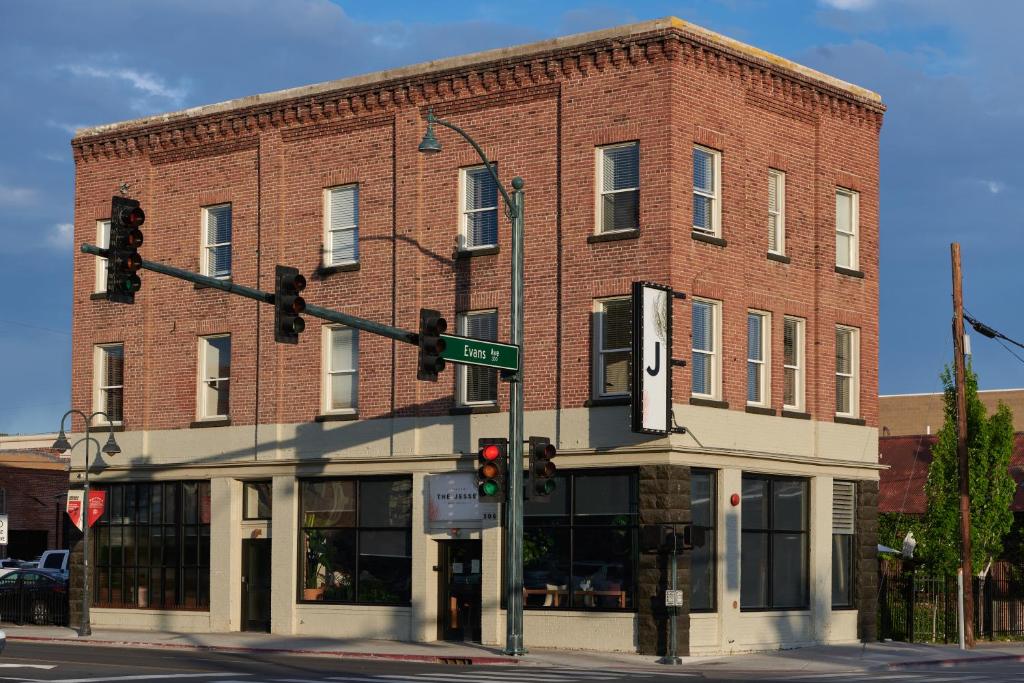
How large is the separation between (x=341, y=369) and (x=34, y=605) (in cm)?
1255

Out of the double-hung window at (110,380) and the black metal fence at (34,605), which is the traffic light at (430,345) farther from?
the black metal fence at (34,605)

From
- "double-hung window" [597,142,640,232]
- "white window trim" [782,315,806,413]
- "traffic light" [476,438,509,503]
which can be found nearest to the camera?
"traffic light" [476,438,509,503]

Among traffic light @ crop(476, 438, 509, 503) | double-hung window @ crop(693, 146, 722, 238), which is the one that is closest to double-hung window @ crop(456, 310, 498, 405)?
double-hung window @ crop(693, 146, 722, 238)

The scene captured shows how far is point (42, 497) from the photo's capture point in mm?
81312

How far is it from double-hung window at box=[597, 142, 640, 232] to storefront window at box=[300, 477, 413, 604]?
7940mm

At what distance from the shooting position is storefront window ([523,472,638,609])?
3631 cm

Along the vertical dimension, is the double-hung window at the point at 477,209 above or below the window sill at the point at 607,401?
above

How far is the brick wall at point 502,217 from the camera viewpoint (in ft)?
121

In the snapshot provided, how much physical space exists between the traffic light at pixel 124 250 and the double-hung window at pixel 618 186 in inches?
560

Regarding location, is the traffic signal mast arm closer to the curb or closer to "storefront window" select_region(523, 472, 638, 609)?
the curb

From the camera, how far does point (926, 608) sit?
1716 inches

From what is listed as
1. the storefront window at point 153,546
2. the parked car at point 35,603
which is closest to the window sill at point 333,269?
the storefront window at point 153,546

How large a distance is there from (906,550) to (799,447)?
23.1 feet

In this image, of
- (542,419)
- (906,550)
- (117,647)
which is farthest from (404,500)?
(906,550)
